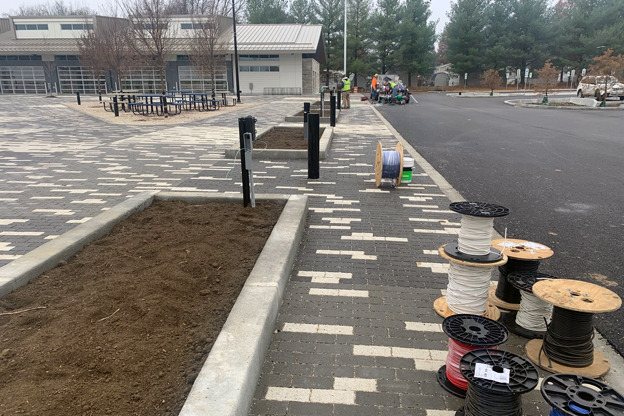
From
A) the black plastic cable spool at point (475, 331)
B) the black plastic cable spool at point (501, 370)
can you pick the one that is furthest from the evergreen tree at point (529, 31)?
the black plastic cable spool at point (501, 370)

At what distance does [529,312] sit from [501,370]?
1.20 m

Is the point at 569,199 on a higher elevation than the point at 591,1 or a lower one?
lower

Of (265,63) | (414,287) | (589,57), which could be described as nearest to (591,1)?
(589,57)

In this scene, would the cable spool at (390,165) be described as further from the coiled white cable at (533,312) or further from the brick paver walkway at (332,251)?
the coiled white cable at (533,312)

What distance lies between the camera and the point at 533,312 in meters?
3.43

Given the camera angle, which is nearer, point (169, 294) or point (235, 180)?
point (169, 294)

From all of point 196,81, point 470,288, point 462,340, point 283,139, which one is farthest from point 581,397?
point 196,81

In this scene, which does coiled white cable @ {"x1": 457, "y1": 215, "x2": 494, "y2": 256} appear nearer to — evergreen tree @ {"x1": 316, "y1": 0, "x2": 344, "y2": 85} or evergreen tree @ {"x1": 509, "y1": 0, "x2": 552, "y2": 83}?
evergreen tree @ {"x1": 316, "y1": 0, "x2": 344, "y2": 85}

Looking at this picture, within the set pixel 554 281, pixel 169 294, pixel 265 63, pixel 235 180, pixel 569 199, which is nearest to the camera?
pixel 554 281

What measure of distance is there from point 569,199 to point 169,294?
6.81 meters

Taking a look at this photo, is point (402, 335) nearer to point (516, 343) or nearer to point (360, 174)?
point (516, 343)

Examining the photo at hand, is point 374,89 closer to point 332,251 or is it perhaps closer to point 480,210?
point 332,251

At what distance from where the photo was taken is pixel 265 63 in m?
46.8

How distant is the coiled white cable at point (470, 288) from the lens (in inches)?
140
